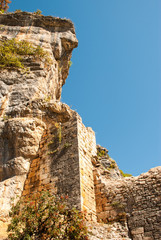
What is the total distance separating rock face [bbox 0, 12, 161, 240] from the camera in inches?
266

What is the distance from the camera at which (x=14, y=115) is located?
990 cm

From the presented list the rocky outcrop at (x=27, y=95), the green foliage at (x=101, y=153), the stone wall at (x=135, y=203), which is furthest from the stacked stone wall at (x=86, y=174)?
the green foliage at (x=101, y=153)

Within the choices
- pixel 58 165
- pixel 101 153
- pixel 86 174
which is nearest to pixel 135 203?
pixel 86 174

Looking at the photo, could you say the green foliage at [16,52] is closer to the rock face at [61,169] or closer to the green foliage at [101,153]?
the rock face at [61,169]

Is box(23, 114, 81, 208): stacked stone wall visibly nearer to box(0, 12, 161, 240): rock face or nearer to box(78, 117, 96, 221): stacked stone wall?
box(0, 12, 161, 240): rock face

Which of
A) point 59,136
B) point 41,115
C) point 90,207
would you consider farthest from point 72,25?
point 90,207

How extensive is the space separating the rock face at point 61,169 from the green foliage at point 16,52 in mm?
600

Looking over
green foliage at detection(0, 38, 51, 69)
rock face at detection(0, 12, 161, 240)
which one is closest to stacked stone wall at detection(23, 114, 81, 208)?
rock face at detection(0, 12, 161, 240)

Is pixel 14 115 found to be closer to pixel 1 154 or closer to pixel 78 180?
pixel 1 154

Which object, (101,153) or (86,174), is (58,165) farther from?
(101,153)

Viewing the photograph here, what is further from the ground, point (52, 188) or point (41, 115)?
point (41, 115)

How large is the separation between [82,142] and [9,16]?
13638mm

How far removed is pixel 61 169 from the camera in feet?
25.6

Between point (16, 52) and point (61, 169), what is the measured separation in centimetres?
909
